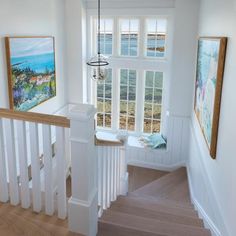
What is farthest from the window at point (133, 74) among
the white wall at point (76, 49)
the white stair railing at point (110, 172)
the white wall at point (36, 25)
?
the white stair railing at point (110, 172)

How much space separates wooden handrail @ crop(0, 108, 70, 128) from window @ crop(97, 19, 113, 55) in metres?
4.01

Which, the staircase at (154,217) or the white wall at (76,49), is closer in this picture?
the staircase at (154,217)

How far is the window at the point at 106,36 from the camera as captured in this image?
18.8 ft

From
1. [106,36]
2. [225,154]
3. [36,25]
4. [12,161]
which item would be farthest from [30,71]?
[225,154]

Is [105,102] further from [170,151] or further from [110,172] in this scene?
[110,172]

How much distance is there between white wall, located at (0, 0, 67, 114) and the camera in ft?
12.3

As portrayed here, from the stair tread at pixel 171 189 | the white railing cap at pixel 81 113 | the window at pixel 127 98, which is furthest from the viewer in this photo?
the window at pixel 127 98

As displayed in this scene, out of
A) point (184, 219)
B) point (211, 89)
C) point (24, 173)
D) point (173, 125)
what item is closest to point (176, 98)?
point (173, 125)

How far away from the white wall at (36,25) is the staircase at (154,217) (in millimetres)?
2168

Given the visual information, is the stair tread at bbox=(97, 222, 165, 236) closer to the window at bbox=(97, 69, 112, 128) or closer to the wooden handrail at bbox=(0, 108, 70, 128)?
the wooden handrail at bbox=(0, 108, 70, 128)

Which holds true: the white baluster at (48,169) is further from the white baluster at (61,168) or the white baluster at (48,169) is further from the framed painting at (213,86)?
the framed painting at (213,86)

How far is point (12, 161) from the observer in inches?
92.5

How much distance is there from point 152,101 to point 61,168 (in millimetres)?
4013

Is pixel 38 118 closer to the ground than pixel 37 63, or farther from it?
closer to the ground
